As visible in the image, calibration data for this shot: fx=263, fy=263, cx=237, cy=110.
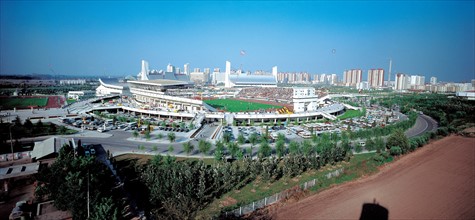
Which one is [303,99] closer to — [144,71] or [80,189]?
[80,189]

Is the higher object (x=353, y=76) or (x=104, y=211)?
(x=353, y=76)

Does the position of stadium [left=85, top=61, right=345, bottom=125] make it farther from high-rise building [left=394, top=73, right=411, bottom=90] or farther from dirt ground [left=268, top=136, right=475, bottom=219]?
high-rise building [left=394, top=73, right=411, bottom=90]

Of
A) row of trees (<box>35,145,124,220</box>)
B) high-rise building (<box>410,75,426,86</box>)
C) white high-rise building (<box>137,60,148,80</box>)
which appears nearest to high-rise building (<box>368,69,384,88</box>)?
high-rise building (<box>410,75,426,86</box>)

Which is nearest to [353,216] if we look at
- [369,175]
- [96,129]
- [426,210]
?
[426,210]

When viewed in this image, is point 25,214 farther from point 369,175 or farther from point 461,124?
point 461,124

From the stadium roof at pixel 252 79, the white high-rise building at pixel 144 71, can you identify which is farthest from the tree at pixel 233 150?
the stadium roof at pixel 252 79

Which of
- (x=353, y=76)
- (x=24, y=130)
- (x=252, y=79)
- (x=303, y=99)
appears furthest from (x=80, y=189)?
(x=353, y=76)
